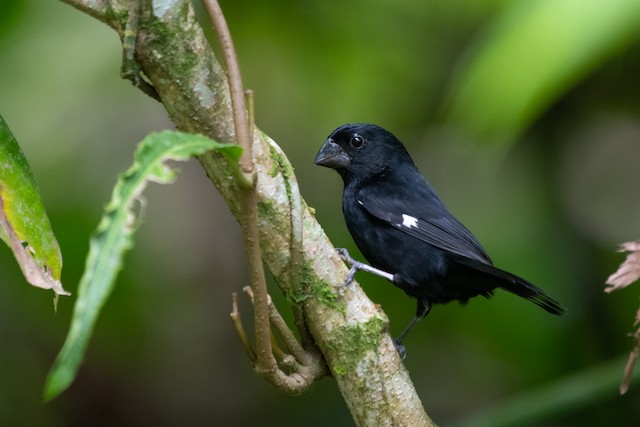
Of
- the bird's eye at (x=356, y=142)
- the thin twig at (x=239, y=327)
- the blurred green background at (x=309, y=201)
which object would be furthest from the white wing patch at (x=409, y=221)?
the thin twig at (x=239, y=327)

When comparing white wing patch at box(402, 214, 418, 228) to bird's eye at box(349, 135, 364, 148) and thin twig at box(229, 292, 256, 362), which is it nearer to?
bird's eye at box(349, 135, 364, 148)

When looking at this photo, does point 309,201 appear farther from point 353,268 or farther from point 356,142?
point 353,268

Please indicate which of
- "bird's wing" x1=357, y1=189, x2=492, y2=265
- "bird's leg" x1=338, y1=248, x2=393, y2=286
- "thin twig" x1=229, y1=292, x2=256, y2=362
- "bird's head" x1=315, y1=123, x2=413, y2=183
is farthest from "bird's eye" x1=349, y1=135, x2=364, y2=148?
"thin twig" x1=229, y1=292, x2=256, y2=362

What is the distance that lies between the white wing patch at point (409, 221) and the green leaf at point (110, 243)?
65.2 inches

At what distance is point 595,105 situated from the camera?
3.56 metres

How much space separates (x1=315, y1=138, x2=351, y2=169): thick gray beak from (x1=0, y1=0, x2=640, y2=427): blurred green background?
503 millimetres

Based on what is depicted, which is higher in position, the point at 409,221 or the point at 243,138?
the point at 243,138

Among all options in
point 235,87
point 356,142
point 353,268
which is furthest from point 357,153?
point 235,87

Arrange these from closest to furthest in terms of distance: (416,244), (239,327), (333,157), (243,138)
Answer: (243,138) < (239,327) < (416,244) < (333,157)

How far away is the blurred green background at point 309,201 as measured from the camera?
3617 millimetres

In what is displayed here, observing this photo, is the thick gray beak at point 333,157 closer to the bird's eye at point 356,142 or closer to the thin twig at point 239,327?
the bird's eye at point 356,142

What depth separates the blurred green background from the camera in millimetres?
3617

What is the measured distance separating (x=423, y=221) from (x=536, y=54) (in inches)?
31.4

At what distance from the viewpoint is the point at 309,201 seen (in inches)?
164
